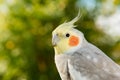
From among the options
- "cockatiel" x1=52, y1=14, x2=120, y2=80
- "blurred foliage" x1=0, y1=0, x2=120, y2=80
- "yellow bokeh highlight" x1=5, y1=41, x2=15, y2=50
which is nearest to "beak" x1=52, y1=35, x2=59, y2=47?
"cockatiel" x1=52, y1=14, x2=120, y2=80

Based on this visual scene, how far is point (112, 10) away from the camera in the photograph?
4.44 m

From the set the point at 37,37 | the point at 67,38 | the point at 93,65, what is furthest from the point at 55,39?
the point at 37,37

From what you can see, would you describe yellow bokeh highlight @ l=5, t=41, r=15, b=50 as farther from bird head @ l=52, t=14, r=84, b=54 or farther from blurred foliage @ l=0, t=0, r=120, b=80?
bird head @ l=52, t=14, r=84, b=54

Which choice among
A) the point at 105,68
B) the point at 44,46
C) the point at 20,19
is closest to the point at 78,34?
the point at 105,68

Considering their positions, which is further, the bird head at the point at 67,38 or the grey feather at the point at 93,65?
the bird head at the point at 67,38

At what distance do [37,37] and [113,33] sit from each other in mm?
651

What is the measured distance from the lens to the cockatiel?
7.14 ft

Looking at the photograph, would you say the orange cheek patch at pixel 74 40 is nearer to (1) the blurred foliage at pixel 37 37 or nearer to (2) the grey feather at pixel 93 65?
(2) the grey feather at pixel 93 65

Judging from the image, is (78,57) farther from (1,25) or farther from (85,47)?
(1,25)

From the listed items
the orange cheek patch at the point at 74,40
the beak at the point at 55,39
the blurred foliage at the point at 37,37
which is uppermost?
the blurred foliage at the point at 37,37

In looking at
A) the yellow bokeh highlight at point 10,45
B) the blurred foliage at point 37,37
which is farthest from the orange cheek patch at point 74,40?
the yellow bokeh highlight at point 10,45

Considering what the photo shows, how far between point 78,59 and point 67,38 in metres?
0.12

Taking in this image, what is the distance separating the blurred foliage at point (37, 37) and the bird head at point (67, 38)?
1786 mm

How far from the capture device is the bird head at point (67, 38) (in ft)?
7.45
